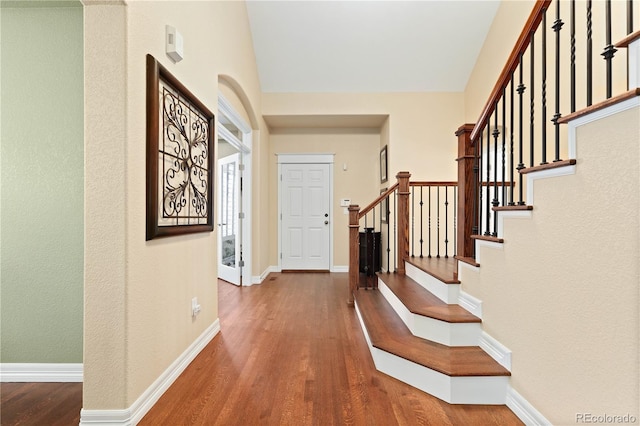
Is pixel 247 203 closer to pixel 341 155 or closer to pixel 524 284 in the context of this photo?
pixel 341 155

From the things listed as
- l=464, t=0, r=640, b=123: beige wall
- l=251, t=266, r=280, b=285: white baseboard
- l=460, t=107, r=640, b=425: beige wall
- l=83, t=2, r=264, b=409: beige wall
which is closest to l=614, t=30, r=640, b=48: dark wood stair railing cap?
l=460, t=107, r=640, b=425: beige wall

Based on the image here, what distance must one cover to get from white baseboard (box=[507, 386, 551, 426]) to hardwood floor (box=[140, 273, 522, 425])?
0.04m

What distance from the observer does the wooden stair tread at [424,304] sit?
7.30 ft

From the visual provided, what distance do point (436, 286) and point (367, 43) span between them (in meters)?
3.70

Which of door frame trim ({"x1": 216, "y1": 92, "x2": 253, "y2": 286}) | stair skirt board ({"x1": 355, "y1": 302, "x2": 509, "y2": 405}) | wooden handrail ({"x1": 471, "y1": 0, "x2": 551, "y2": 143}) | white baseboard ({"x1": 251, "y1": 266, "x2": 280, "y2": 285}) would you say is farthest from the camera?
white baseboard ({"x1": 251, "y1": 266, "x2": 280, "y2": 285})

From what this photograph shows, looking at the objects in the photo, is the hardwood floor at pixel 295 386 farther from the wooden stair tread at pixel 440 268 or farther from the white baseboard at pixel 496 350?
the wooden stair tread at pixel 440 268

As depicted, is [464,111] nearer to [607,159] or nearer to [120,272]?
[607,159]

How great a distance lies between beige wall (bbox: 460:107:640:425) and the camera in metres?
1.15

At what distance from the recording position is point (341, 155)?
20.1ft

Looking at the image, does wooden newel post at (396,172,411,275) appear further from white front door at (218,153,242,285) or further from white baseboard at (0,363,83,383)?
white baseboard at (0,363,83,383)

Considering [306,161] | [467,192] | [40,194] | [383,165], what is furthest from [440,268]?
[306,161]

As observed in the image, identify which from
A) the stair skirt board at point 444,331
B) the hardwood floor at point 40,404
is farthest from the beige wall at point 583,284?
the hardwood floor at point 40,404

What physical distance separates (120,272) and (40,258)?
3.26 ft

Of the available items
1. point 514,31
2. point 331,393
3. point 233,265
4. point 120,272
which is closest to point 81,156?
point 120,272
